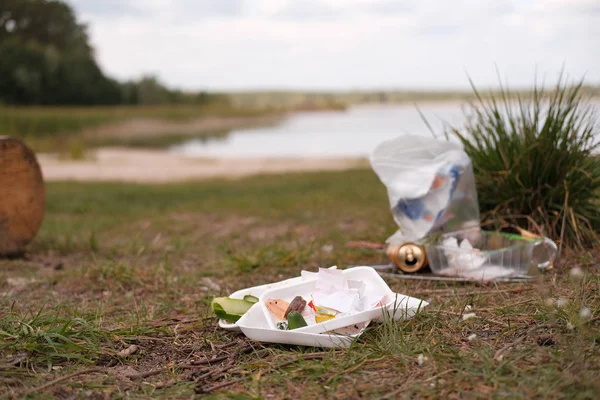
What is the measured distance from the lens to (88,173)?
14414mm

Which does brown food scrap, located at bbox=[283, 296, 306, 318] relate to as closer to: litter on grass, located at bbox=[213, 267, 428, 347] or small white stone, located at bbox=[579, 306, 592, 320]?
litter on grass, located at bbox=[213, 267, 428, 347]

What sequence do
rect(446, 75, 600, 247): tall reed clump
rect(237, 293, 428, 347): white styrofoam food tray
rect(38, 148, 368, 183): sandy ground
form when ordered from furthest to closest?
rect(38, 148, 368, 183): sandy ground < rect(446, 75, 600, 247): tall reed clump < rect(237, 293, 428, 347): white styrofoam food tray

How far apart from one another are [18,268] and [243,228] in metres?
2.14

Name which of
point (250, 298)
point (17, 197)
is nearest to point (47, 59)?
point (17, 197)

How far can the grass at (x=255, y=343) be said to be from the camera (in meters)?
1.99

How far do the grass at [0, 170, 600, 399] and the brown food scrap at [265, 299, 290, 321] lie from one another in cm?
15

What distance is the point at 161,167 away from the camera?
54.1 ft

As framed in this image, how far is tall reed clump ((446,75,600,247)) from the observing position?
3.88 metres

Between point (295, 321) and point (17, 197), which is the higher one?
point (17, 197)

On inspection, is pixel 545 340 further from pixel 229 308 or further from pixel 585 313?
pixel 229 308

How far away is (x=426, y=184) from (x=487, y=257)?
1.92 ft

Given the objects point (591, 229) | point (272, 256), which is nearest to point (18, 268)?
point (272, 256)

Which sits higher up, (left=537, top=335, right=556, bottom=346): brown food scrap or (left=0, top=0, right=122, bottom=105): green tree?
(left=0, top=0, right=122, bottom=105): green tree

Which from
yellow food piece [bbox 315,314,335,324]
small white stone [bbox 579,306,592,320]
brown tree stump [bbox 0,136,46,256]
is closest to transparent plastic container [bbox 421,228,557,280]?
small white stone [bbox 579,306,592,320]
